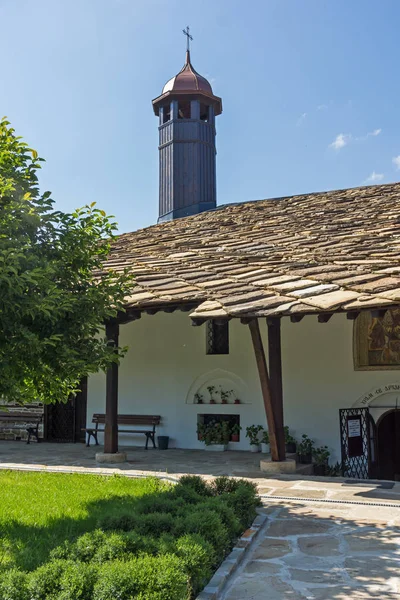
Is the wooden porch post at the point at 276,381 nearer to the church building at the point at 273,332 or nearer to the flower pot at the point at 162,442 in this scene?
the church building at the point at 273,332

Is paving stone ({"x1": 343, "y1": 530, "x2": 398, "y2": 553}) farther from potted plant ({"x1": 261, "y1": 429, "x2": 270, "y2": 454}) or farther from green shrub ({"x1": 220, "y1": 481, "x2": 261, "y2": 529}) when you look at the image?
potted plant ({"x1": 261, "y1": 429, "x2": 270, "y2": 454})

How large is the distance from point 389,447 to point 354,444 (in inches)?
65.1

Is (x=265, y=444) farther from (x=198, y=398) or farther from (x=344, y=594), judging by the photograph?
(x=344, y=594)

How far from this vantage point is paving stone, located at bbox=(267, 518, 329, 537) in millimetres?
4844

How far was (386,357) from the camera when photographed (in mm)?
9117

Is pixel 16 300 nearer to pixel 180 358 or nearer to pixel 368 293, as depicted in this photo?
pixel 368 293

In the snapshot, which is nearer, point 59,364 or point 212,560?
point 212,560

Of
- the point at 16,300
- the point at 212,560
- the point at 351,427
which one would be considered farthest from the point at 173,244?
the point at 212,560

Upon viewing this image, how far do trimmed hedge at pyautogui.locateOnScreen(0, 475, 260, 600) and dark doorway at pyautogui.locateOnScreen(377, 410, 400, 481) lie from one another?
5.06 m

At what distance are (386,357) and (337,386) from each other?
0.90 meters

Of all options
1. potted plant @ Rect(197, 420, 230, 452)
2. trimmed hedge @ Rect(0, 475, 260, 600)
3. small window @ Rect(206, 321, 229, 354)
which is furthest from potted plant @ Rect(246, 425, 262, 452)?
trimmed hedge @ Rect(0, 475, 260, 600)

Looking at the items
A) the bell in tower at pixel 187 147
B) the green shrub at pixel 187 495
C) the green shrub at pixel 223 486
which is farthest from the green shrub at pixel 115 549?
the bell in tower at pixel 187 147

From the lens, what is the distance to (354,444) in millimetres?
8383

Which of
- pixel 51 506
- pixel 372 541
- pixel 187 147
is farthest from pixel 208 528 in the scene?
pixel 187 147
